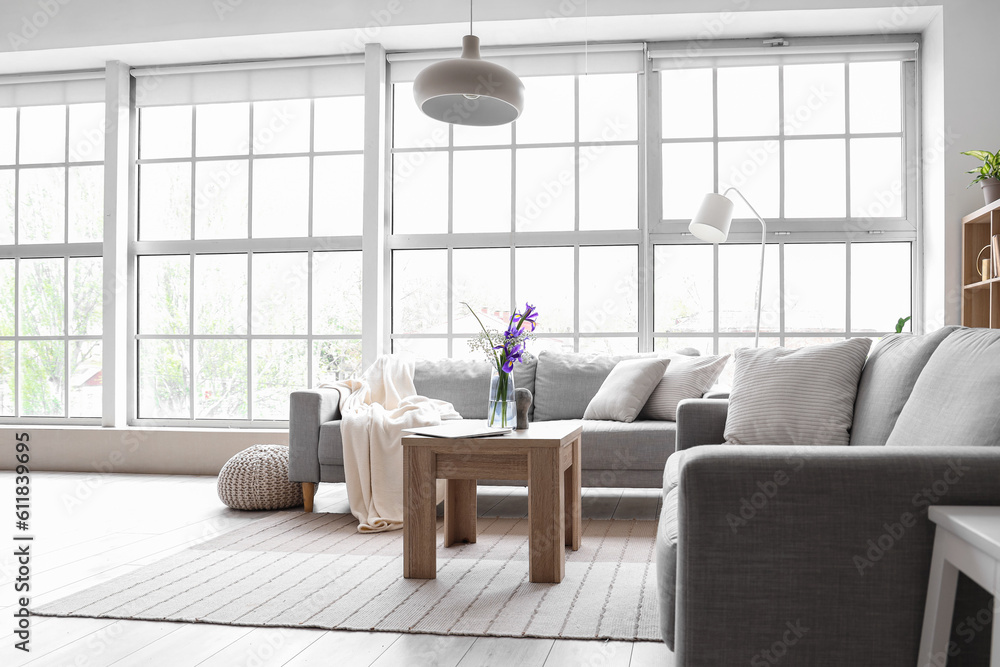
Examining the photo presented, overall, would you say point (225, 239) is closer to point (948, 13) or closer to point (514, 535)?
point (514, 535)

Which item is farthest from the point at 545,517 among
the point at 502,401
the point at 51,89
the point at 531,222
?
the point at 51,89

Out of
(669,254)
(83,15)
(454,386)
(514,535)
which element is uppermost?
(83,15)

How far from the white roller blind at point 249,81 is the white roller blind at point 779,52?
2.16m

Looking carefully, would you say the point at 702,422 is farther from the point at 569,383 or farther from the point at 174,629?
the point at 174,629

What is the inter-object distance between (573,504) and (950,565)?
193 centimetres

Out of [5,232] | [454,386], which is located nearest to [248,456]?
[454,386]

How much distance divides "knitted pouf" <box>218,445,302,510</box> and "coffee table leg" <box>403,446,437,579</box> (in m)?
1.58

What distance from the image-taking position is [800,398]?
8.42 ft

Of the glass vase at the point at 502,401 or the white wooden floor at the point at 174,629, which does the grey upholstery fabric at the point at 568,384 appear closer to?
the white wooden floor at the point at 174,629

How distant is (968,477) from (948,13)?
14.4 feet

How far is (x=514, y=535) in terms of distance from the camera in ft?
11.3

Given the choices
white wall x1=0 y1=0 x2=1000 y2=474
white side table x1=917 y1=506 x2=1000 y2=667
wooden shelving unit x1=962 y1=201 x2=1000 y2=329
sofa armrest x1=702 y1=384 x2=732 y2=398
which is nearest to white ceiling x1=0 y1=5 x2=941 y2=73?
white wall x1=0 y1=0 x2=1000 y2=474

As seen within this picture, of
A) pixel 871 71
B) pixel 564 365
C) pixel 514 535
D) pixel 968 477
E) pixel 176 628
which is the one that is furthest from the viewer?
pixel 871 71

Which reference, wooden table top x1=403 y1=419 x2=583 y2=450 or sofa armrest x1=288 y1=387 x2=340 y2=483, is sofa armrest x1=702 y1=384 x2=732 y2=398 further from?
sofa armrest x1=288 y1=387 x2=340 y2=483
